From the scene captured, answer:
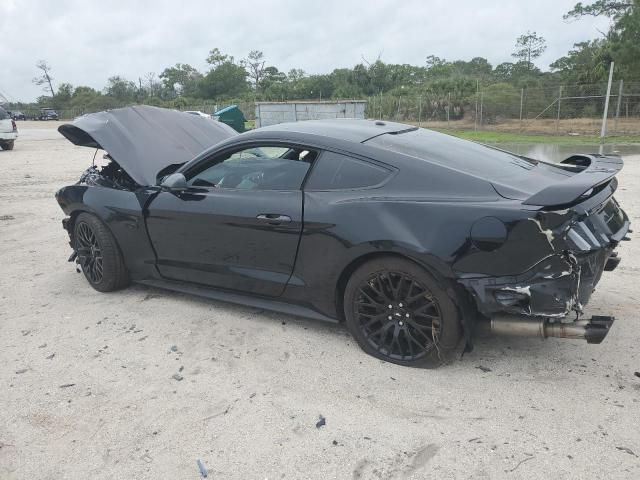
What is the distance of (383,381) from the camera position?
324 centimetres

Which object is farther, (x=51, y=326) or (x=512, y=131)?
(x=512, y=131)

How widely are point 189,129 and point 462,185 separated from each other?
3214mm

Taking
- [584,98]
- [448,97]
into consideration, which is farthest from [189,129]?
[448,97]

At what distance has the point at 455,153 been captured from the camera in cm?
362

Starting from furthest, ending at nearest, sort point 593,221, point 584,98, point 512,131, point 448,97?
1. point 448,97
2. point 512,131
3. point 584,98
4. point 593,221

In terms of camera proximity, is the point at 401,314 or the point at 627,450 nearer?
the point at 627,450

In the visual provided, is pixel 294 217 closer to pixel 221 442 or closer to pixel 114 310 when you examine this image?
pixel 221 442

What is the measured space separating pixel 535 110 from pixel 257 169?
84.1 feet

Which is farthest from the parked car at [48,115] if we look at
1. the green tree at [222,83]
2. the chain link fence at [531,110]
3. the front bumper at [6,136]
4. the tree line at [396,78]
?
the front bumper at [6,136]

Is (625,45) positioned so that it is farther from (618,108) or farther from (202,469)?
(202,469)

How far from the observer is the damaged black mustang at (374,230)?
115 inches

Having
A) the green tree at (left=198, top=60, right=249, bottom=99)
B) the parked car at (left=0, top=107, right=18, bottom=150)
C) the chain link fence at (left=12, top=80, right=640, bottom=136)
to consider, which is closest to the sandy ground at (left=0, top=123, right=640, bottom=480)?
the parked car at (left=0, top=107, right=18, bottom=150)

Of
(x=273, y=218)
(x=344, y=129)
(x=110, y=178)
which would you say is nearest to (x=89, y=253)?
(x=110, y=178)

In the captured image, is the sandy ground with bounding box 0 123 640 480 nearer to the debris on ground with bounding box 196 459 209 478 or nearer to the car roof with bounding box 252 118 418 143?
the debris on ground with bounding box 196 459 209 478
